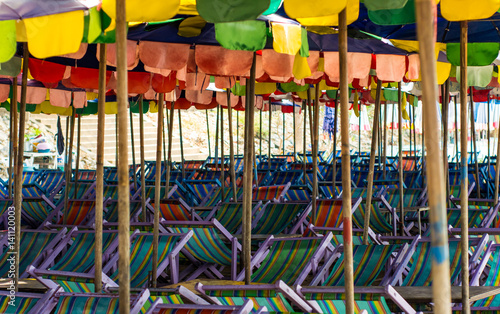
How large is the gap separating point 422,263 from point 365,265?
15.3 inches

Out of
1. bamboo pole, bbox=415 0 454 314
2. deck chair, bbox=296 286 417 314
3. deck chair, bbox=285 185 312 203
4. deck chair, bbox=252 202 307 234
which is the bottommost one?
deck chair, bbox=296 286 417 314

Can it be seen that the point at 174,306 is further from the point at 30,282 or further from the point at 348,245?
the point at 30,282

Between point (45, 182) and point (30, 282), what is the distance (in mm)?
7491

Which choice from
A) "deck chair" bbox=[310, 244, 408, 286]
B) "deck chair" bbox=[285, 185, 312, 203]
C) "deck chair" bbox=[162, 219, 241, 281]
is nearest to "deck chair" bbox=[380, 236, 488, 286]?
"deck chair" bbox=[310, 244, 408, 286]

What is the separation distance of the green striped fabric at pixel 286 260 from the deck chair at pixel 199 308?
172 centimetres

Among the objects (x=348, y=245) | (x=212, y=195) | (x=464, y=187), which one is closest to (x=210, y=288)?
(x=348, y=245)

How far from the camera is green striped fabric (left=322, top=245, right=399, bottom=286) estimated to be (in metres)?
4.53

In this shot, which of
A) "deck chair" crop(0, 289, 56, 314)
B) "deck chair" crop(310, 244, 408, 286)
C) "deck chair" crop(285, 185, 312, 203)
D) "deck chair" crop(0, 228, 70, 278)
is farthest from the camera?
"deck chair" crop(285, 185, 312, 203)

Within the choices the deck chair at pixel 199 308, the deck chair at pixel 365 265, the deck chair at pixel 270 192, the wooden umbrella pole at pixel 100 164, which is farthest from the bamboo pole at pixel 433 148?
the deck chair at pixel 270 192

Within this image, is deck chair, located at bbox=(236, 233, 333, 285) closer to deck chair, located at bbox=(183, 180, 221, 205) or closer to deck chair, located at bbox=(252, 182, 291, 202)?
deck chair, located at bbox=(252, 182, 291, 202)

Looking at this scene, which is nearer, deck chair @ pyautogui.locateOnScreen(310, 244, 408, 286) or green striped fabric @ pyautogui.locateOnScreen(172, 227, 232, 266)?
deck chair @ pyautogui.locateOnScreen(310, 244, 408, 286)

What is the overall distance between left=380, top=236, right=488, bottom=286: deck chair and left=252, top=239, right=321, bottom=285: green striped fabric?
611mm

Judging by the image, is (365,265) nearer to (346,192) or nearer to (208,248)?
(208,248)

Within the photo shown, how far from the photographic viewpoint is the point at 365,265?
4617 mm
